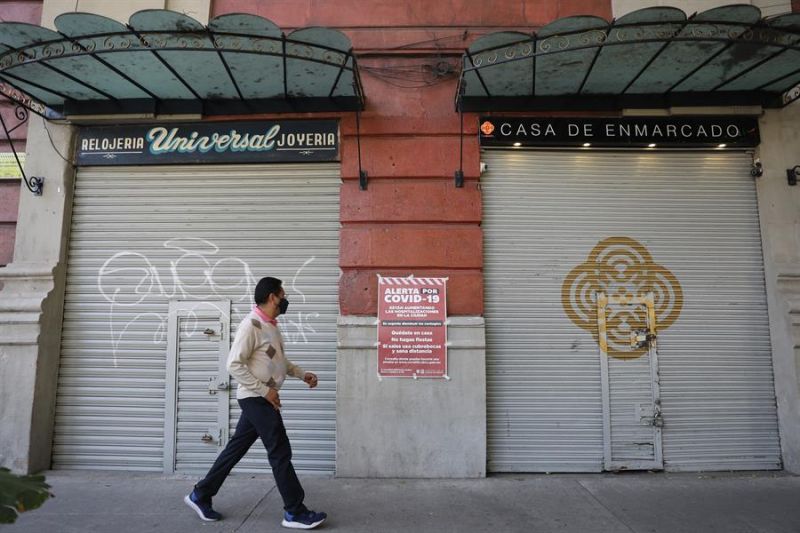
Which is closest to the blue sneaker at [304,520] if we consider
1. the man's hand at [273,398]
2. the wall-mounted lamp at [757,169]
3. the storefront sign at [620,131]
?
the man's hand at [273,398]

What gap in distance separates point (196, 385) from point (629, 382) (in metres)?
5.04

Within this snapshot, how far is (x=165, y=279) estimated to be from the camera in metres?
5.88

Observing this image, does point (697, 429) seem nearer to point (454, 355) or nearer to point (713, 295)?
point (713, 295)

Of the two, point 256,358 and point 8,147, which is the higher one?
point 8,147

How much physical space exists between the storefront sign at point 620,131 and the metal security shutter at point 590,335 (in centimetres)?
19

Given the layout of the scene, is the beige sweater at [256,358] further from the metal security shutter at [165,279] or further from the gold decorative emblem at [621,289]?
the gold decorative emblem at [621,289]

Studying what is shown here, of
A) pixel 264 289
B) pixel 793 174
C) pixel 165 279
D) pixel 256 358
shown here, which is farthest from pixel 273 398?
pixel 793 174

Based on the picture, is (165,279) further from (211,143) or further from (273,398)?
(273,398)

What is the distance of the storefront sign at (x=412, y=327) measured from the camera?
17.7ft

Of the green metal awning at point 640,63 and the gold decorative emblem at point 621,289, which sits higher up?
the green metal awning at point 640,63

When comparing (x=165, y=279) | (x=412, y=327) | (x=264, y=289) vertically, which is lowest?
(x=412, y=327)

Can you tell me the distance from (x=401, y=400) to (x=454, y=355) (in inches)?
30.2

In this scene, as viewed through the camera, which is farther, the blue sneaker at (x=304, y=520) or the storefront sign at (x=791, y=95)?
the storefront sign at (x=791, y=95)

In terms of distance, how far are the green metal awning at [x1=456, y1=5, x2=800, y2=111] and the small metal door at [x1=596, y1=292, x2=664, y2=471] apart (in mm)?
2413
